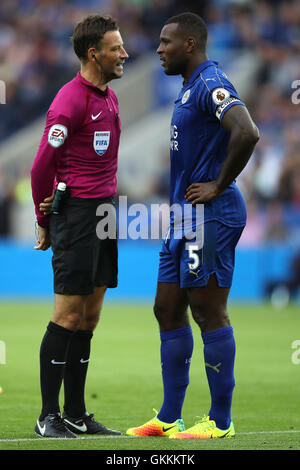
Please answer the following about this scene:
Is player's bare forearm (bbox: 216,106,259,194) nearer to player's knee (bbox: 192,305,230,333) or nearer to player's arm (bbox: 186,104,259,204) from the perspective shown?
player's arm (bbox: 186,104,259,204)

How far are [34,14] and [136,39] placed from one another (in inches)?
104

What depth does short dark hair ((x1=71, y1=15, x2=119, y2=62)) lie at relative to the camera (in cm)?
557

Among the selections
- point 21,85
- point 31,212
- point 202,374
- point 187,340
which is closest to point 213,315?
point 187,340

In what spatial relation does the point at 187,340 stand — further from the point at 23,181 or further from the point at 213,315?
the point at 23,181

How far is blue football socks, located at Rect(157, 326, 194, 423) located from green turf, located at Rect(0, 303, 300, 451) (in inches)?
13.0

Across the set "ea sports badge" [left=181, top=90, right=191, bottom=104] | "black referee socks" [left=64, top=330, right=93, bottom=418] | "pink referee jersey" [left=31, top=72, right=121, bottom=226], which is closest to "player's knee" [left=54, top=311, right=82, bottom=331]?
"black referee socks" [left=64, top=330, right=93, bottom=418]

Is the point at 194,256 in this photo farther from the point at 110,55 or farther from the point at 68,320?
the point at 110,55

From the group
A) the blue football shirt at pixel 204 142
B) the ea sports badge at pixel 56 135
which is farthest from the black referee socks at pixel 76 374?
the ea sports badge at pixel 56 135

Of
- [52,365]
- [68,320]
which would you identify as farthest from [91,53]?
[52,365]

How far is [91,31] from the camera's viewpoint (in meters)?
5.57

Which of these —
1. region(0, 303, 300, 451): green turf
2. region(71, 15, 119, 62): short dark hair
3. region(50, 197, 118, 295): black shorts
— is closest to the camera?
region(0, 303, 300, 451): green turf

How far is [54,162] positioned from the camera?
548cm

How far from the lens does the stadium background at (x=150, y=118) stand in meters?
16.8

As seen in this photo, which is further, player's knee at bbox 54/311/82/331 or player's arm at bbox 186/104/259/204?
player's knee at bbox 54/311/82/331
